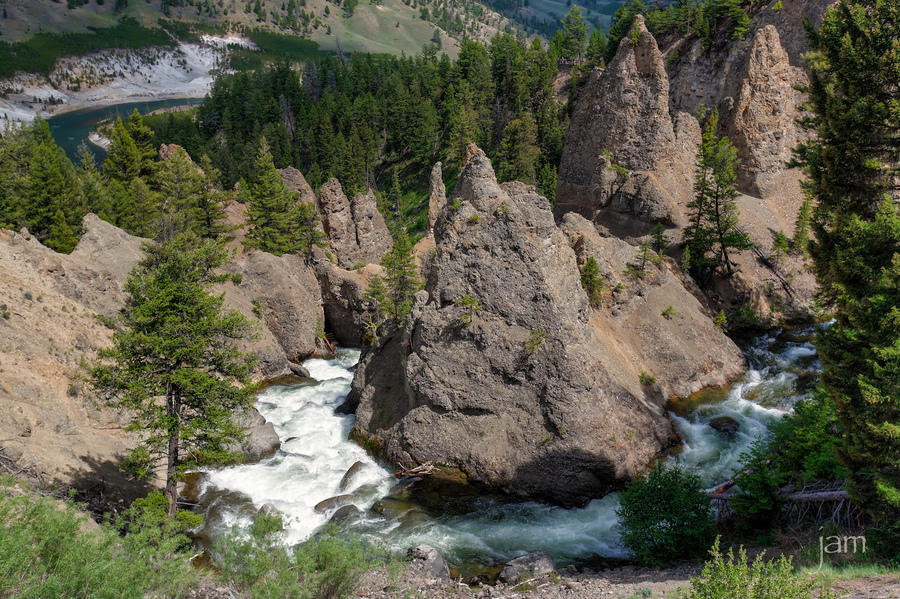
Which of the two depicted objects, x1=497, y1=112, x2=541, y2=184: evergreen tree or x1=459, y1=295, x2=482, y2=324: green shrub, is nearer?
x1=459, y1=295, x2=482, y2=324: green shrub

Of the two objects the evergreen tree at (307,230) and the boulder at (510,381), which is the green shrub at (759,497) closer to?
the boulder at (510,381)

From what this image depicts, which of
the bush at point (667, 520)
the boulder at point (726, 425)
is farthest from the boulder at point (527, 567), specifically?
the boulder at point (726, 425)

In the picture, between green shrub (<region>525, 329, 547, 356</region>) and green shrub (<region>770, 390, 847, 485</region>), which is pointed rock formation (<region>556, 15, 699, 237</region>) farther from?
green shrub (<region>770, 390, 847, 485</region>)

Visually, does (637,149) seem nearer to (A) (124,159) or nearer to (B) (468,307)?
(B) (468,307)

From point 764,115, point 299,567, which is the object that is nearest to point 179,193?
point 299,567

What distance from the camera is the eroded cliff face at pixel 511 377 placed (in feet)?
79.3

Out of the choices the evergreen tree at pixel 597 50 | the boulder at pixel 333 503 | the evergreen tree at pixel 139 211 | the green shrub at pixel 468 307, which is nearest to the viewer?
the boulder at pixel 333 503

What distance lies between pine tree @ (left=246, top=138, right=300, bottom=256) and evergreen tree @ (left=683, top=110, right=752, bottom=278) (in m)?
33.7

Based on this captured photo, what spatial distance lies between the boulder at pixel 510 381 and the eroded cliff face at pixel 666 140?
968 inches

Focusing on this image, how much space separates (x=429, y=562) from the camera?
61.4ft

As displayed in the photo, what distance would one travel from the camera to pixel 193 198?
4606 cm

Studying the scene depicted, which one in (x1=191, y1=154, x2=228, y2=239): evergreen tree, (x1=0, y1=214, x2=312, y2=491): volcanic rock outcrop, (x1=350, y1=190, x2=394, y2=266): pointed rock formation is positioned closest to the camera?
(x1=0, y1=214, x2=312, y2=491): volcanic rock outcrop

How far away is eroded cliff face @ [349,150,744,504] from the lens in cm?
2417

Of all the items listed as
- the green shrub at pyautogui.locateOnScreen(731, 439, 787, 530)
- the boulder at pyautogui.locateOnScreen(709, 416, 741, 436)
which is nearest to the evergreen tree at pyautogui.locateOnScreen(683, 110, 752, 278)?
the boulder at pyautogui.locateOnScreen(709, 416, 741, 436)
